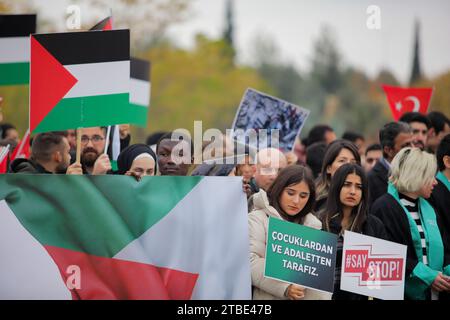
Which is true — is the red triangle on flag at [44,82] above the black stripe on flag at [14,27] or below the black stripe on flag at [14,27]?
below

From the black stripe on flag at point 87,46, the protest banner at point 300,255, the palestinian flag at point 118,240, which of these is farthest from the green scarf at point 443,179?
the black stripe on flag at point 87,46

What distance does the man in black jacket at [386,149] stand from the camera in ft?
30.0

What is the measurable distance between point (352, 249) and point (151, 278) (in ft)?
4.79

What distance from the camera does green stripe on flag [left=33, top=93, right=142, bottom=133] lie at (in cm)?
741

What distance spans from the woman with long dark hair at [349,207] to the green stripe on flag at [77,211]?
5.10 ft

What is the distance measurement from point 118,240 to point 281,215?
1255 millimetres

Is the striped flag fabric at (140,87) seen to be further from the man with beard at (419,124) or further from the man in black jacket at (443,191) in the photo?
the man in black jacket at (443,191)

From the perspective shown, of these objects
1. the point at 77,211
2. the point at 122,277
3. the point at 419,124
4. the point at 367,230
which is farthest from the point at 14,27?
the point at 367,230

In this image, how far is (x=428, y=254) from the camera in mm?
7539

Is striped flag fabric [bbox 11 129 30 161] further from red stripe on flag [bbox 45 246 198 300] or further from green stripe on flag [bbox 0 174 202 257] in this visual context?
red stripe on flag [bbox 45 246 198 300]

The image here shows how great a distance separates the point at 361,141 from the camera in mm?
12195

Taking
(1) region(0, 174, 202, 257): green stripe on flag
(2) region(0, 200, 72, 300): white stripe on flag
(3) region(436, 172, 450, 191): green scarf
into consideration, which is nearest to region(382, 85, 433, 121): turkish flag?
(3) region(436, 172, 450, 191): green scarf

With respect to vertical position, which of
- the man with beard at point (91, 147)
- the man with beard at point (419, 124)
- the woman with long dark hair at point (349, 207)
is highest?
the man with beard at point (419, 124)

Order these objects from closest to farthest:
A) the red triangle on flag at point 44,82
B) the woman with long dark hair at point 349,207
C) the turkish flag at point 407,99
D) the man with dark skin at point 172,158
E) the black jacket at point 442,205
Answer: the woman with long dark hair at point 349,207, the red triangle on flag at point 44,82, the black jacket at point 442,205, the man with dark skin at point 172,158, the turkish flag at point 407,99
